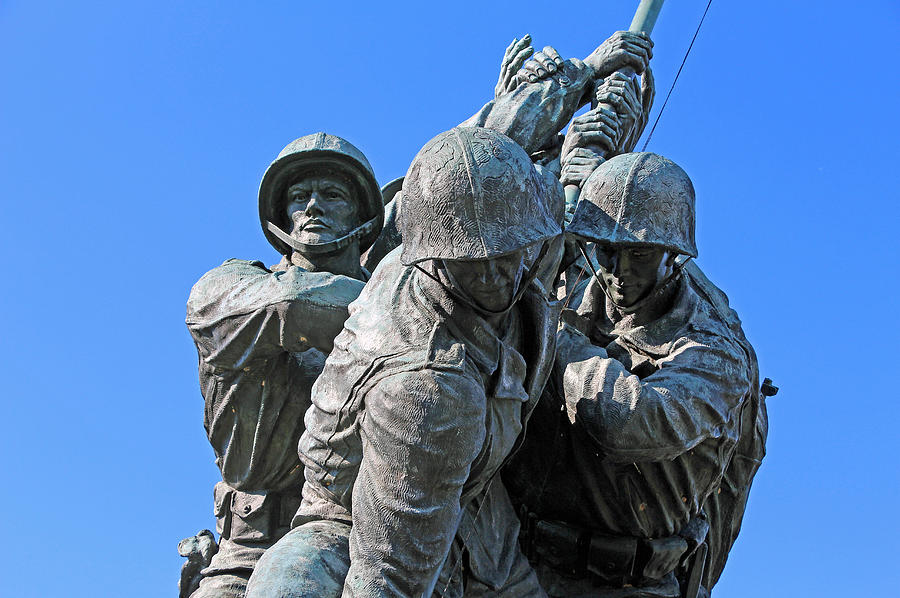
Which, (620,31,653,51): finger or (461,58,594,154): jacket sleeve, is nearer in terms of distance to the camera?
(461,58,594,154): jacket sleeve

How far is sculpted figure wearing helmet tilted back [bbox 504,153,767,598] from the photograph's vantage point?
639 cm

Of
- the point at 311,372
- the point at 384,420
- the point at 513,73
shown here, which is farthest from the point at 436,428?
the point at 513,73

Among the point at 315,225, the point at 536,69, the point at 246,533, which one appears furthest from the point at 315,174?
the point at 536,69

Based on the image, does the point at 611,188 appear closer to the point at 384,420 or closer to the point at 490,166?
the point at 490,166

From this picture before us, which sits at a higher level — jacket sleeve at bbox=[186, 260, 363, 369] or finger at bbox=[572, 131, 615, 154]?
finger at bbox=[572, 131, 615, 154]

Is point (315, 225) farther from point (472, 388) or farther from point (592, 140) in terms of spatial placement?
point (472, 388)

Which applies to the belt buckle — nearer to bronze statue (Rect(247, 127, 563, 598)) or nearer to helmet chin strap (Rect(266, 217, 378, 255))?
bronze statue (Rect(247, 127, 563, 598))

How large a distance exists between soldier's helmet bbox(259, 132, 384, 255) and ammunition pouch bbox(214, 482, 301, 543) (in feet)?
4.37

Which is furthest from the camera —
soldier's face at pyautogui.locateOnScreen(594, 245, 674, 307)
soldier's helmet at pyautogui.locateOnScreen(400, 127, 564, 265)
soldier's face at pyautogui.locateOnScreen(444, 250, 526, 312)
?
soldier's face at pyautogui.locateOnScreen(594, 245, 674, 307)

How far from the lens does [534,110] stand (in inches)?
375

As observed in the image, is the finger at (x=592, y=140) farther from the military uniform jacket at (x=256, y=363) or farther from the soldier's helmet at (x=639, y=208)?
the soldier's helmet at (x=639, y=208)

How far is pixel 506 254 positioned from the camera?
5.62m

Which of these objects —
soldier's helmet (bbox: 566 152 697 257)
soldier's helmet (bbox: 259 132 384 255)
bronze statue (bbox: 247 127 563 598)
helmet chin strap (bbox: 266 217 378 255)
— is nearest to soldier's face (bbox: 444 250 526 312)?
bronze statue (bbox: 247 127 563 598)

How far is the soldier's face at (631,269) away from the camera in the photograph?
668 centimetres
